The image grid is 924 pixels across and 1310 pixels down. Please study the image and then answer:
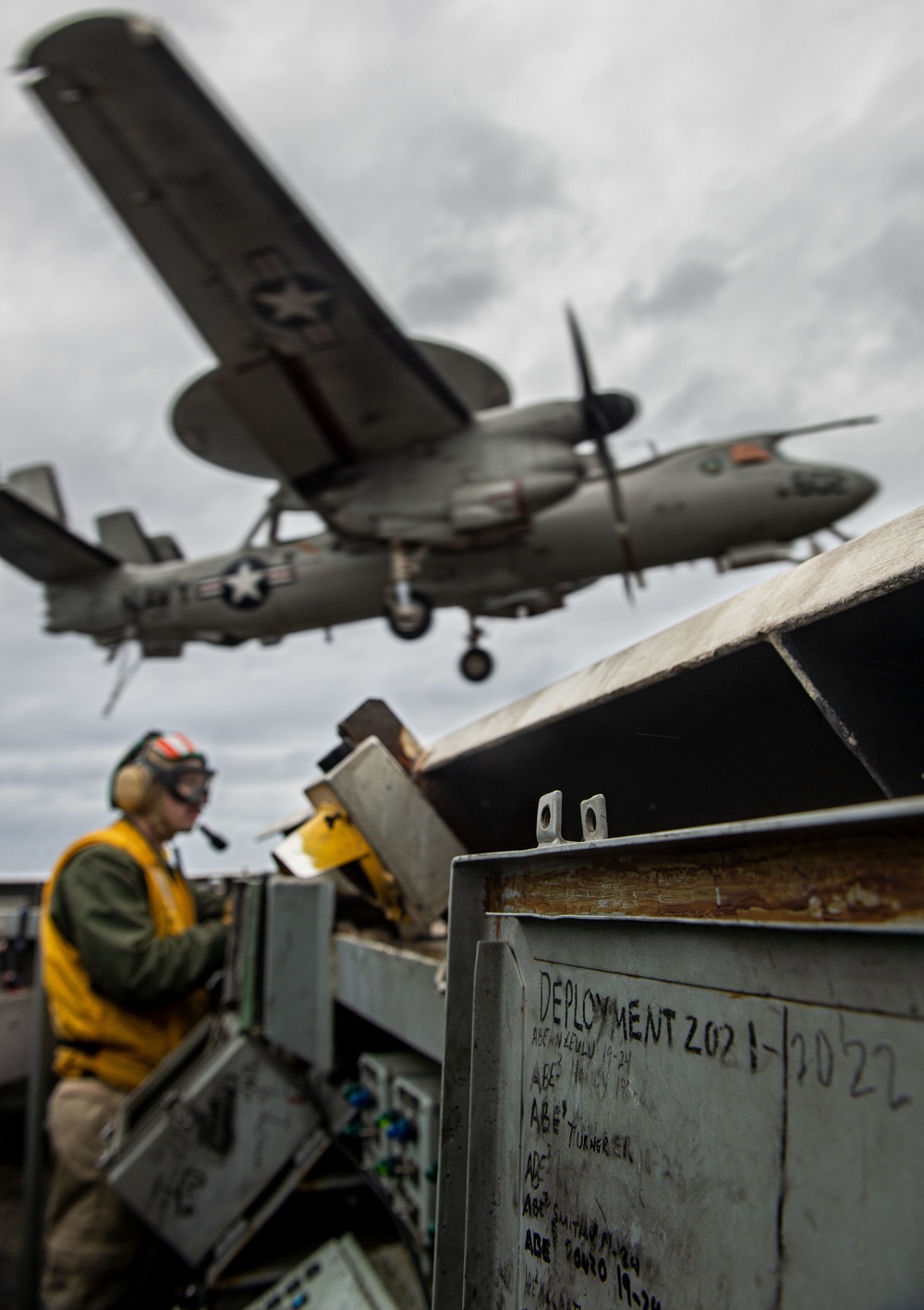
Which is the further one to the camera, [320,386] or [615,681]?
[320,386]

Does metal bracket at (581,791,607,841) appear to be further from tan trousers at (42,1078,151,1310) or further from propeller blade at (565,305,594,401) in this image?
propeller blade at (565,305,594,401)

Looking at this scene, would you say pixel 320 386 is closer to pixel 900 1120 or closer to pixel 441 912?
pixel 441 912

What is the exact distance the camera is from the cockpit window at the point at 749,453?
990 centimetres

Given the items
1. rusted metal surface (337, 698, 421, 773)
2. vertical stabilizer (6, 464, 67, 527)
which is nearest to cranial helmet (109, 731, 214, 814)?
rusted metal surface (337, 698, 421, 773)

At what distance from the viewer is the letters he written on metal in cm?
59

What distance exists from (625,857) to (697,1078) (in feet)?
0.69

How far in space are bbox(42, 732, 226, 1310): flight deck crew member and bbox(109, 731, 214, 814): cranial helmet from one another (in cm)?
13

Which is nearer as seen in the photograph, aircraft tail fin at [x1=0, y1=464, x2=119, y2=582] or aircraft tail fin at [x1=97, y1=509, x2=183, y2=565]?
aircraft tail fin at [x1=0, y1=464, x2=119, y2=582]

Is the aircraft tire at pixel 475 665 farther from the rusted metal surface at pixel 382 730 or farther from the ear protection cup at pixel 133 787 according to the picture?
the rusted metal surface at pixel 382 730

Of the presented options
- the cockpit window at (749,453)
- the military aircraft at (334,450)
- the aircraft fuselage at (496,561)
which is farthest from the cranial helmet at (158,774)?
the cockpit window at (749,453)

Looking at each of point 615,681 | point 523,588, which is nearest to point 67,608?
point 523,588

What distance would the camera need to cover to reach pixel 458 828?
245cm

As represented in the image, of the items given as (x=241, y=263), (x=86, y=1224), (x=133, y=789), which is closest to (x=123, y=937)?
(x=133, y=789)

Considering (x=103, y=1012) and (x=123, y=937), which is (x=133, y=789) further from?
(x=103, y=1012)
